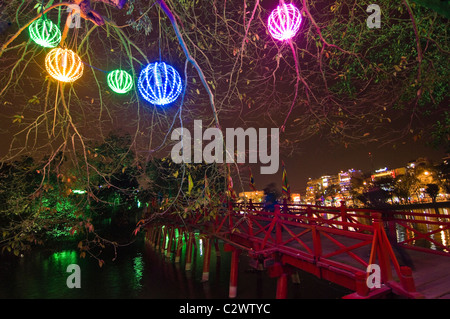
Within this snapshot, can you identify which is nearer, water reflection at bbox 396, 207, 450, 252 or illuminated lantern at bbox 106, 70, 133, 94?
illuminated lantern at bbox 106, 70, 133, 94

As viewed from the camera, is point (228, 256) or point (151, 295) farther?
point (228, 256)

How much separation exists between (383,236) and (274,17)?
422 centimetres

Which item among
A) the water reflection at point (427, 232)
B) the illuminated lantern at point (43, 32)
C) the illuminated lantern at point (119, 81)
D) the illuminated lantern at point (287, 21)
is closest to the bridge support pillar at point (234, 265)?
the water reflection at point (427, 232)

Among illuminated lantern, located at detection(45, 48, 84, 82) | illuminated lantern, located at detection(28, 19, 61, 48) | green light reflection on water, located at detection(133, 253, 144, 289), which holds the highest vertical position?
illuminated lantern, located at detection(28, 19, 61, 48)

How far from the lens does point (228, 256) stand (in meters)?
20.1

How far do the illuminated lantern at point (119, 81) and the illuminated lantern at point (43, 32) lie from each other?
945 millimetres

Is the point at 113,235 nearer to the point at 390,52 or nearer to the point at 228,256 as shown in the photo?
the point at 228,256

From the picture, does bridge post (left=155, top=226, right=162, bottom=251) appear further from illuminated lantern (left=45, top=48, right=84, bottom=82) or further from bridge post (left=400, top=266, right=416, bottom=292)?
bridge post (left=400, top=266, right=416, bottom=292)

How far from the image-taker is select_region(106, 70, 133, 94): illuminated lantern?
4.57 metres

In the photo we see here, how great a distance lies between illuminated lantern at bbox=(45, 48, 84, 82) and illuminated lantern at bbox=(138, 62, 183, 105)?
105cm

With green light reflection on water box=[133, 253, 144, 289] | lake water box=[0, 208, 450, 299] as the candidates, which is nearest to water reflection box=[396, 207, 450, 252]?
lake water box=[0, 208, 450, 299]

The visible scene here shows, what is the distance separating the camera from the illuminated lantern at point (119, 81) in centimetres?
457

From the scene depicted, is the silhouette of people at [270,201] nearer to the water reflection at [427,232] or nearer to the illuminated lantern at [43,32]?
the water reflection at [427,232]
